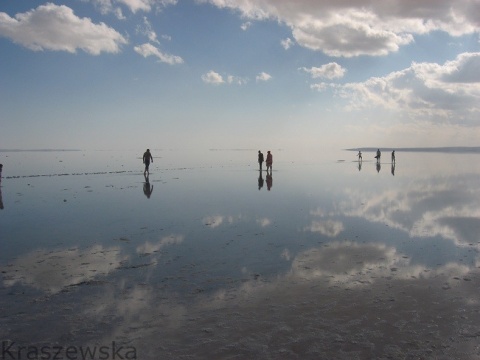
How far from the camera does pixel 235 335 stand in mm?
7090

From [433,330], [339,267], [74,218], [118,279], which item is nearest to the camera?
[433,330]

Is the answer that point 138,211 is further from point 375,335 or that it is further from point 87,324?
point 375,335

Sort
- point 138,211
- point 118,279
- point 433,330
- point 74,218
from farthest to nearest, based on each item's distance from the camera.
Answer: point 138,211 → point 74,218 → point 118,279 → point 433,330

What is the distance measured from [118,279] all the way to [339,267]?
21.1ft

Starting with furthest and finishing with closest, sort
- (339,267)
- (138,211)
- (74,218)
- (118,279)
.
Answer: (138,211), (74,218), (339,267), (118,279)

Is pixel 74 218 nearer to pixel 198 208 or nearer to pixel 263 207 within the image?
pixel 198 208

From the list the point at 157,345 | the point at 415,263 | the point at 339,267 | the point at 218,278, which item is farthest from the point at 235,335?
the point at 415,263

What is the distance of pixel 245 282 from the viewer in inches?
385

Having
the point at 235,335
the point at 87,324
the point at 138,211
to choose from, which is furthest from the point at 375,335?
the point at 138,211

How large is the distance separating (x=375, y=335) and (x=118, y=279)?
21.8 ft

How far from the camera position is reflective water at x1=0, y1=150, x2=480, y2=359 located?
6914mm

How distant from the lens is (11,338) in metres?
6.90

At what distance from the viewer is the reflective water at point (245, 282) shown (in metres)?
6.91

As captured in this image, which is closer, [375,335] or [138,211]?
[375,335]
